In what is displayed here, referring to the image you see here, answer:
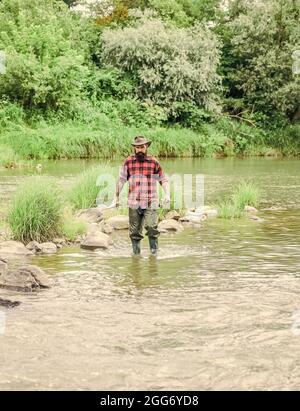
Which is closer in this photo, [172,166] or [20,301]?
[20,301]

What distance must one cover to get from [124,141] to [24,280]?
943 inches

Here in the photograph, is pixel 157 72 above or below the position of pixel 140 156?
above

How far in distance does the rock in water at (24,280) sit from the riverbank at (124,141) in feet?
59.7

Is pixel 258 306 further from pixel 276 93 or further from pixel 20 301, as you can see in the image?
pixel 276 93

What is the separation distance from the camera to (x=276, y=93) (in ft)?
126

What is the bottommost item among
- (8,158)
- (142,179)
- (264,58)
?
(8,158)

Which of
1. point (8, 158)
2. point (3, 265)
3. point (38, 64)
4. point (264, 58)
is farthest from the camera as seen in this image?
point (264, 58)

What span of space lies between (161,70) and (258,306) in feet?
99.1

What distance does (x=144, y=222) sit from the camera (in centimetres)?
966

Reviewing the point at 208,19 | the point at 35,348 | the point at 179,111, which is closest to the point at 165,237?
the point at 35,348

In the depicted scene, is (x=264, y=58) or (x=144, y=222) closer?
(x=144, y=222)

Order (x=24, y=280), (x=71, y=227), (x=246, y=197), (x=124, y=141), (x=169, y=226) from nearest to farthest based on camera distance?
(x=24, y=280) < (x=71, y=227) < (x=169, y=226) < (x=246, y=197) < (x=124, y=141)

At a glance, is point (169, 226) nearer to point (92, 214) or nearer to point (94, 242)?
point (92, 214)

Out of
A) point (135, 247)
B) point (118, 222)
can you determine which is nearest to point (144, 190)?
point (135, 247)
